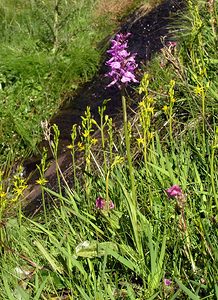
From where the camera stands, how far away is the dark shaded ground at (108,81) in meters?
6.42

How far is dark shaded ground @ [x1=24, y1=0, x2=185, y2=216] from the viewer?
21.1 ft

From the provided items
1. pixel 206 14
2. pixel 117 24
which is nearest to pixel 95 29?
pixel 117 24

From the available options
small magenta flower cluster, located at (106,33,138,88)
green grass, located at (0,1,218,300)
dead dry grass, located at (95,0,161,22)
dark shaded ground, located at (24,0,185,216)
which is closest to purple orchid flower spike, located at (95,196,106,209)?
green grass, located at (0,1,218,300)

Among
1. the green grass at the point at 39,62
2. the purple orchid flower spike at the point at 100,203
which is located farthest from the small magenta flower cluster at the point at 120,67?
the green grass at the point at 39,62

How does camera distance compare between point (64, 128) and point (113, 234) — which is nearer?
point (113, 234)

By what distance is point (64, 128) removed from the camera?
6738mm

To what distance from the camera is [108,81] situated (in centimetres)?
719

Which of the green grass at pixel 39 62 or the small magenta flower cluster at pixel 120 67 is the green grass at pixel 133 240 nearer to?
the small magenta flower cluster at pixel 120 67

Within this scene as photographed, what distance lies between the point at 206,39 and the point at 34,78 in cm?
366

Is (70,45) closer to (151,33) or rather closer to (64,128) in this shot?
(151,33)

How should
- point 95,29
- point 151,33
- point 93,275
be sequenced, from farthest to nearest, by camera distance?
point 95,29 < point 151,33 < point 93,275

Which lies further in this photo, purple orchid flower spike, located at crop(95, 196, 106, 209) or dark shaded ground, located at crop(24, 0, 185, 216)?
dark shaded ground, located at crop(24, 0, 185, 216)

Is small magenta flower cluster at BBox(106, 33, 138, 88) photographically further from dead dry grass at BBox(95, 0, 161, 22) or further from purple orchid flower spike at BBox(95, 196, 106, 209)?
dead dry grass at BBox(95, 0, 161, 22)

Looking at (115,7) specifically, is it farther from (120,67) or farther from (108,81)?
(120,67)
